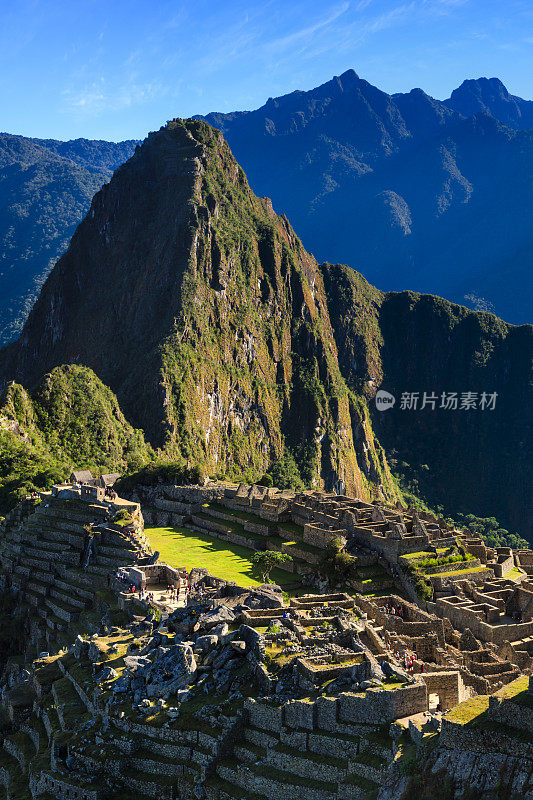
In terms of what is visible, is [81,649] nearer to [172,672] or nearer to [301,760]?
[172,672]

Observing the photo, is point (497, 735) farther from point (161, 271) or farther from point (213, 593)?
point (161, 271)

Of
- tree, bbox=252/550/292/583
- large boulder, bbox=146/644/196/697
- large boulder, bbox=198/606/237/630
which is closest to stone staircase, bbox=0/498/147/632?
Answer: tree, bbox=252/550/292/583

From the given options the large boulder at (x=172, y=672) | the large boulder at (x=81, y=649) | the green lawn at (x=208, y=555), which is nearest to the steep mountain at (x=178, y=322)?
the green lawn at (x=208, y=555)

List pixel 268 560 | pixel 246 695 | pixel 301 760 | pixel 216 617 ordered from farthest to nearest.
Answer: pixel 268 560 < pixel 216 617 < pixel 246 695 < pixel 301 760

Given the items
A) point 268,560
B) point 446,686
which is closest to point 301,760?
point 446,686

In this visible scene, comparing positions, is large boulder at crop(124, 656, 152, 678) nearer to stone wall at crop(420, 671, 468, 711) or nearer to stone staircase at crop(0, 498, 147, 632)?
stone wall at crop(420, 671, 468, 711)

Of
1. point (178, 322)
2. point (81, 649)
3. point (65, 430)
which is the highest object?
point (178, 322)

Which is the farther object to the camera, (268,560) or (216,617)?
(268,560)

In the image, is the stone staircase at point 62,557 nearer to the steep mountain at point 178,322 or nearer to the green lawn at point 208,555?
the green lawn at point 208,555
